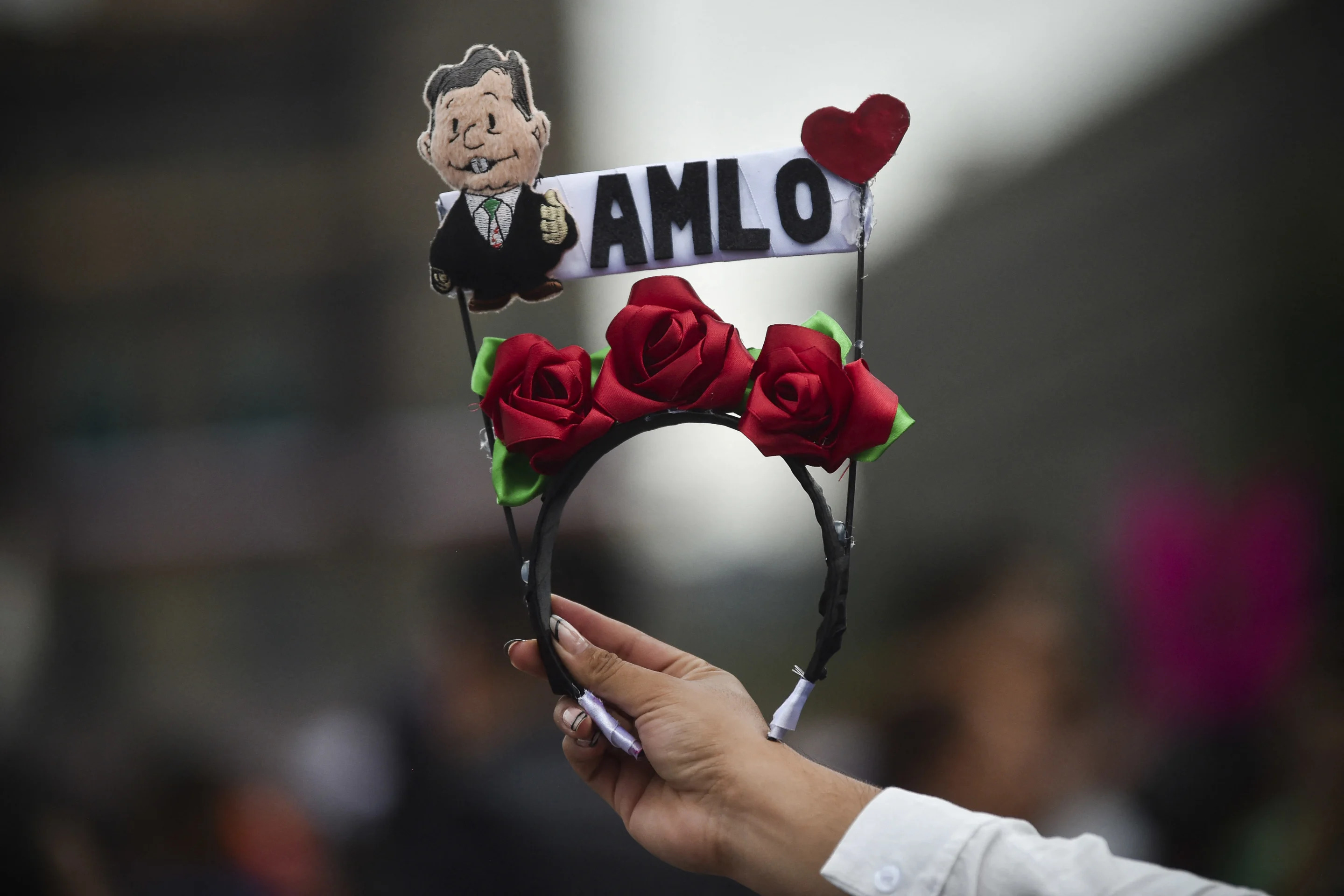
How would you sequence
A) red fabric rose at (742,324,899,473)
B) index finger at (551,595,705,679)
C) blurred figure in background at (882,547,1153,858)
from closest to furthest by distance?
red fabric rose at (742,324,899,473) → index finger at (551,595,705,679) → blurred figure in background at (882,547,1153,858)

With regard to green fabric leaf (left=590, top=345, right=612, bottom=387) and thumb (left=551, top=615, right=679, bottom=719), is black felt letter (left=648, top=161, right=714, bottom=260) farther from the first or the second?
thumb (left=551, top=615, right=679, bottom=719)

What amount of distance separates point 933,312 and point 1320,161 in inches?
17.0

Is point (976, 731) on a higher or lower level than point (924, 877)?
lower

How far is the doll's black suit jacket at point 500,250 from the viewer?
1.88ft

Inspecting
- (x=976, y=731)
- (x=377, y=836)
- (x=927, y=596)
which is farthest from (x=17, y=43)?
(x=976, y=731)

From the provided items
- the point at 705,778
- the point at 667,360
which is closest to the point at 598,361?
the point at 667,360

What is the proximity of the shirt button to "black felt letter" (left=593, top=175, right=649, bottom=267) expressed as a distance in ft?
1.37

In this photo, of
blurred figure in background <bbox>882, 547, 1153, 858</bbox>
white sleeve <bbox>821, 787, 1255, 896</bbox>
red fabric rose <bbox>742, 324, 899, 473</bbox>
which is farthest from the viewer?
blurred figure in background <bbox>882, 547, 1153, 858</bbox>

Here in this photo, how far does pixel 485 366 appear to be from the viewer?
1.86 ft

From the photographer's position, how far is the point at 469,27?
0.89m

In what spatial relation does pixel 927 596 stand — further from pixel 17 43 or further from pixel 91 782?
pixel 17 43

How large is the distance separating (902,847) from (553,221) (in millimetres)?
457

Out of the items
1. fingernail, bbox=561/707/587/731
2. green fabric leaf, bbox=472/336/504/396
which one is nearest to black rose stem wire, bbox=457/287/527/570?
green fabric leaf, bbox=472/336/504/396

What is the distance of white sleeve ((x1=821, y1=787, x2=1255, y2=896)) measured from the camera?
1.34 ft
